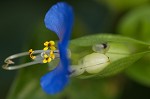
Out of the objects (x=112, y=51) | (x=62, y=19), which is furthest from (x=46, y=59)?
(x=112, y=51)

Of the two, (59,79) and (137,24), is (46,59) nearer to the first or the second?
(59,79)

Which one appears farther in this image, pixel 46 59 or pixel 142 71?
pixel 142 71

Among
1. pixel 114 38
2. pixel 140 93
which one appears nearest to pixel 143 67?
pixel 140 93

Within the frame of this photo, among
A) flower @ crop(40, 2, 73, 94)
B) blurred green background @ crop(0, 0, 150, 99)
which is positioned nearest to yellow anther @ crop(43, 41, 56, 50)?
flower @ crop(40, 2, 73, 94)

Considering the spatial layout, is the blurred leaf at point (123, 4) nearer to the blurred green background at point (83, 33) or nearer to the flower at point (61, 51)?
the blurred green background at point (83, 33)

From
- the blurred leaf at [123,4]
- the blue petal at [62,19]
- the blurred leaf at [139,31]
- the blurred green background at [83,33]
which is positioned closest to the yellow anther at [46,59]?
the blue petal at [62,19]

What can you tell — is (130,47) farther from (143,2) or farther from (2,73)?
(2,73)
